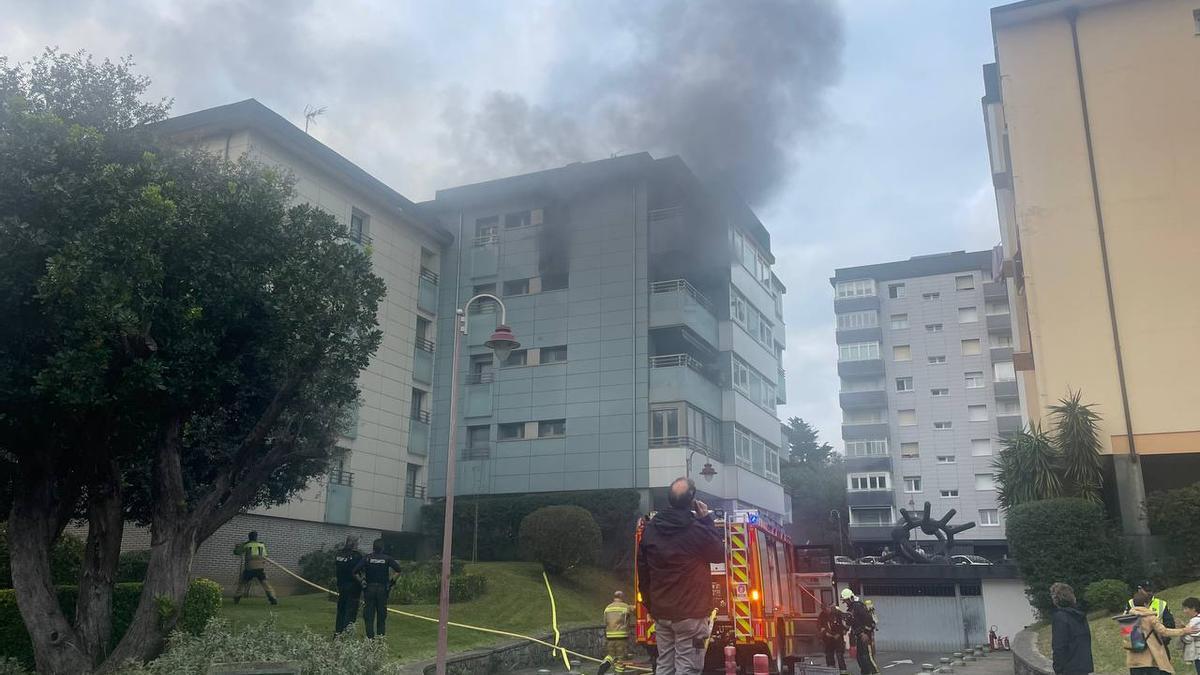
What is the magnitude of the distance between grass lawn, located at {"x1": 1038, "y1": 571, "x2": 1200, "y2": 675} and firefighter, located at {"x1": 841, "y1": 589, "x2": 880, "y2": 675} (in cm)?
310

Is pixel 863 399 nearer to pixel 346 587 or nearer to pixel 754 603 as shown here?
pixel 754 603

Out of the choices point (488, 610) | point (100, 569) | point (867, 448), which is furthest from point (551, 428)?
point (867, 448)

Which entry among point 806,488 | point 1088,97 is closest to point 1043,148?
point 1088,97

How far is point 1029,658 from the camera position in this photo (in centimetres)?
1627

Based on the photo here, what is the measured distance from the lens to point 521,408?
35250 millimetres

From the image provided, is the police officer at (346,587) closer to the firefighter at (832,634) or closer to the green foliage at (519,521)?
the firefighter at (832,634)

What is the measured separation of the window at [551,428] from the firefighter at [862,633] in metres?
17.4

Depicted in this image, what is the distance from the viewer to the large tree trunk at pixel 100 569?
12414 mm

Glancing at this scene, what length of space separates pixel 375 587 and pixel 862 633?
921cm

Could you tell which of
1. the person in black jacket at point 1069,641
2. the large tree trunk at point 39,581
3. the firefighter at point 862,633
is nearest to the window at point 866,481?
the firefighter at point 862,633

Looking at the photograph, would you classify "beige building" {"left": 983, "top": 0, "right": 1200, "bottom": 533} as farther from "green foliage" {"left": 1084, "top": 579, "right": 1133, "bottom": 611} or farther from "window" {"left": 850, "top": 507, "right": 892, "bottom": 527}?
"window" {"left": 850, "top": 507, "right": 892, "bottom": 527}

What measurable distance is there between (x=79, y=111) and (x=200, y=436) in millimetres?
6271

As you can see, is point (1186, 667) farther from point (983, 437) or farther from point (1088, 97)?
point (983, 437)

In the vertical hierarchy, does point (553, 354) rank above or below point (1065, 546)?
above
